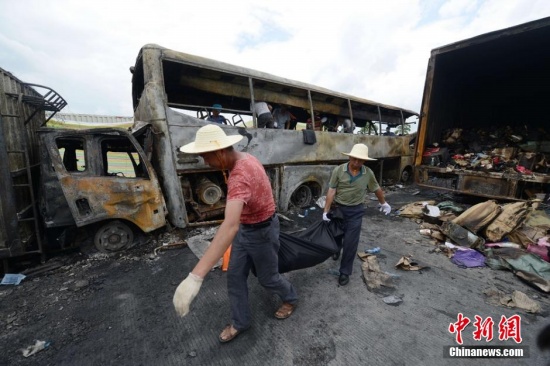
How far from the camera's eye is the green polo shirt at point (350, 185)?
2.65 m

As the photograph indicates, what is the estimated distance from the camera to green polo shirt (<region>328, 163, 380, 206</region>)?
2.65 m

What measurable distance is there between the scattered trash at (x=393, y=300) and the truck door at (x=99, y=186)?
130 inches

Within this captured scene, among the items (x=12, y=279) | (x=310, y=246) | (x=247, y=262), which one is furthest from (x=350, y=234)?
(x=12, y=279)

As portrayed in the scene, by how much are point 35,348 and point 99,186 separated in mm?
1893

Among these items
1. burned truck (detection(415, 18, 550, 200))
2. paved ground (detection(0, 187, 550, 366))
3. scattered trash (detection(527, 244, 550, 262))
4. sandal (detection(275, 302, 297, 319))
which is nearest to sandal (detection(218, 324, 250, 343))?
paved ground (detection(0, 187, 550, 366))

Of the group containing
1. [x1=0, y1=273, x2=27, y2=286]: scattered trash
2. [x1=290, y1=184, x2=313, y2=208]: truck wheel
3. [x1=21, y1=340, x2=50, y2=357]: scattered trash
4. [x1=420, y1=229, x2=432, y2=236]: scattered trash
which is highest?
[x1=290, y1=184, x2=313, y2=208]: truck wheel

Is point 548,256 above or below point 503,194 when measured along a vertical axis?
below

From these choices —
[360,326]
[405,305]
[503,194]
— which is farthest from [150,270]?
[503,194]

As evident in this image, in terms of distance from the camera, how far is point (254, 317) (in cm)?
222

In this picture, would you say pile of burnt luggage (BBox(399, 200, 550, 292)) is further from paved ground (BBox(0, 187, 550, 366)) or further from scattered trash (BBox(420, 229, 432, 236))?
paved ground (BBox(0, 187, 550, 366))

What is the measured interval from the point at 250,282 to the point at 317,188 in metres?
3.46

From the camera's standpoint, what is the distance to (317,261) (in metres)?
2.55

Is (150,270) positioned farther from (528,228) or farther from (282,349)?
(528,228)

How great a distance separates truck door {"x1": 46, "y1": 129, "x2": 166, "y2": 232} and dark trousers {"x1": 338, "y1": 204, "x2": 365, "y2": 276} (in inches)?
111
